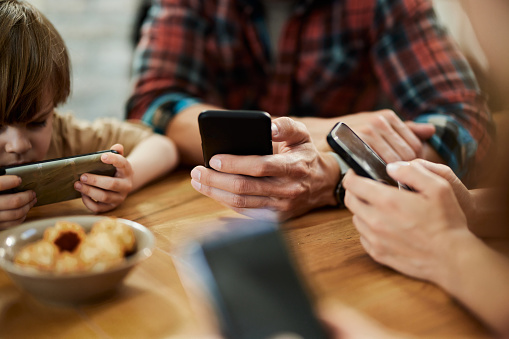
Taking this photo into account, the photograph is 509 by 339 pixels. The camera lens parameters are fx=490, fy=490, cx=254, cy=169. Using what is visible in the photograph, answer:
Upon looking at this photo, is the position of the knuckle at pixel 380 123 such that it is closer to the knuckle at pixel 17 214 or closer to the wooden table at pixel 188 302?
the wooden table at pixel 188 302

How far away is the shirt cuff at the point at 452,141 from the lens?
2.89 ft

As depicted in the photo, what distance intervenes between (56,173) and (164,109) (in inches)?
17.1

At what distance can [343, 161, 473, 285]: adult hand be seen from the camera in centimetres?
52

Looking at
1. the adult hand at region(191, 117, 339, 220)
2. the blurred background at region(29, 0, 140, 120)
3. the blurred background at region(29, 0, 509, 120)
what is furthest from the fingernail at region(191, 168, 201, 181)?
the blurred background at region(29, 0, 140, 120)

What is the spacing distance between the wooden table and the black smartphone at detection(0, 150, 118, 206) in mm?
147

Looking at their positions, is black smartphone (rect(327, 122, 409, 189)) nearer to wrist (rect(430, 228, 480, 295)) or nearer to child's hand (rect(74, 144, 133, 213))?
wrist (rect(430, 228, 480, 295))

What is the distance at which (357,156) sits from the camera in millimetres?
569

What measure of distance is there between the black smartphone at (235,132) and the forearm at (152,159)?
9.0 inches

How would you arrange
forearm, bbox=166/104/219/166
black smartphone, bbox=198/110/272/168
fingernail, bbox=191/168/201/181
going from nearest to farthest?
black smartphone, bbox=198/110/272/168 < fingernail, bbox=191/168/201/181 < forearm, bbox=166/104/219/166

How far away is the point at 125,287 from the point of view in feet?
1.71

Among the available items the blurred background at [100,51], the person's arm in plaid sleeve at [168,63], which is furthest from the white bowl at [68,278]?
the blurred background at [100,51]

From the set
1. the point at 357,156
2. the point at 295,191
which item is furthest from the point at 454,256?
the point at 295,191

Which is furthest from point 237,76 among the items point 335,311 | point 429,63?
point 335,311

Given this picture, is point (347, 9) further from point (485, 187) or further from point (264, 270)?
point (264, 270)
